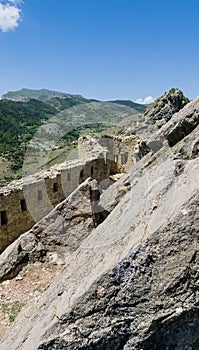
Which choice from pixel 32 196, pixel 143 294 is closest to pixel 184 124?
pixel 143 294

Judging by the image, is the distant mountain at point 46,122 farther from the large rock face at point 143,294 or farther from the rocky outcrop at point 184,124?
the large rock face at point 143,294

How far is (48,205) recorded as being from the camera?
20.4 m

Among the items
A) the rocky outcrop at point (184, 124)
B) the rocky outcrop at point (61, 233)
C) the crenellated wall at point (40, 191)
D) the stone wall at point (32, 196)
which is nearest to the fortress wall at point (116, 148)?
the crenellated wall at point (40, 191)

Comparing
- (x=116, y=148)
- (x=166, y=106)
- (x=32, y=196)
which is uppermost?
(x=166, y=106)

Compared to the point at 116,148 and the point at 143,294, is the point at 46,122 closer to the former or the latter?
the point at 116,148

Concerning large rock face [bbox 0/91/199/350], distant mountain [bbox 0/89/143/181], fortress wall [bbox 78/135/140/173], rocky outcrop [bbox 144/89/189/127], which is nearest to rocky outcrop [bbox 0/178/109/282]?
large rock face [bbox 0/91/199/350]

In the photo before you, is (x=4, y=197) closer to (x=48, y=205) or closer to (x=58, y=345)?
(x=48, y=205)

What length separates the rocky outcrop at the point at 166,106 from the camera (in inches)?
1906

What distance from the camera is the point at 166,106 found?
51156 mm

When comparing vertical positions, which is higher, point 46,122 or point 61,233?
point 46,122

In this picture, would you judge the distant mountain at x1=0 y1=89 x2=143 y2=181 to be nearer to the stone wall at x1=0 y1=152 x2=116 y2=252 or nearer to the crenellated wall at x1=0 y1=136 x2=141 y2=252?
the crenellated wall at x1=0 y1=136 x2=141 y2=252

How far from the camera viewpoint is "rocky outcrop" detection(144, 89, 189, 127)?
48406 millimetres

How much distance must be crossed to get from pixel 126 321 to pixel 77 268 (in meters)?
1.68

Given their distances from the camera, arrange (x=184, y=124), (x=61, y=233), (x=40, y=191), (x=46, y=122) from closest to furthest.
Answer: (x=184, y=124)
(x=61, y=233)
(x=40, y=191)
(x=46, y=122)
